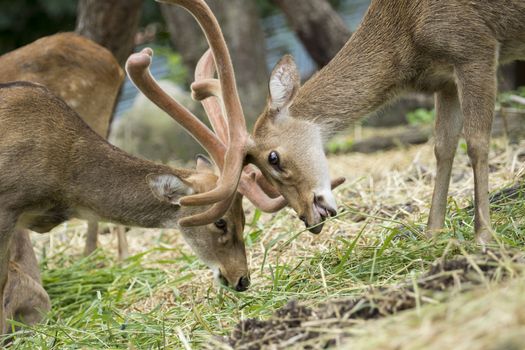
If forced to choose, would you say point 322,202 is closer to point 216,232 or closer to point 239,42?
point 216,232

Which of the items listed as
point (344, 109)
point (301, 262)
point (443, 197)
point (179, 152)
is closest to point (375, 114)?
point (344, 109)

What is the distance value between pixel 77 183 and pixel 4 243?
2.07 ft

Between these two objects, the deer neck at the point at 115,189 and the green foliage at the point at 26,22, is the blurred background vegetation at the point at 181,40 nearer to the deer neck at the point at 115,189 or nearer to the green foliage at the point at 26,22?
the green foliage at the point at 26,22

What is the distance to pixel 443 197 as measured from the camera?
20.2ft

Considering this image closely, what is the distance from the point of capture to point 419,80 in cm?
602

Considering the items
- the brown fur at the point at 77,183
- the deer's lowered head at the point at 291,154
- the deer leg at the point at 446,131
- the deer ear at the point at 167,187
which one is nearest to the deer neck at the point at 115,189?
the brown fur at the point at 77,183

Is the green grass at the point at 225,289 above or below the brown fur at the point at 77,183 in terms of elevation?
below

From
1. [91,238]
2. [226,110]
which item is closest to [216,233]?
[226,110]

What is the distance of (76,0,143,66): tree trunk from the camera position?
955cm

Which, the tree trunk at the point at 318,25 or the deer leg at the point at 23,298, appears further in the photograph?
the tree trunk at the point at 318,25

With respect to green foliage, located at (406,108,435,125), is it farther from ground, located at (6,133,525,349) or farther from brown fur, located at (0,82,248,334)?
brown fur, located at (0,82,248,334)

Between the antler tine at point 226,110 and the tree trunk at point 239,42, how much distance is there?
6.90 meters

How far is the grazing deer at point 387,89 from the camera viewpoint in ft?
18.7

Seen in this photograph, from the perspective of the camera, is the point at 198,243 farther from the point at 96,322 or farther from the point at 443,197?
the point at 443,197
